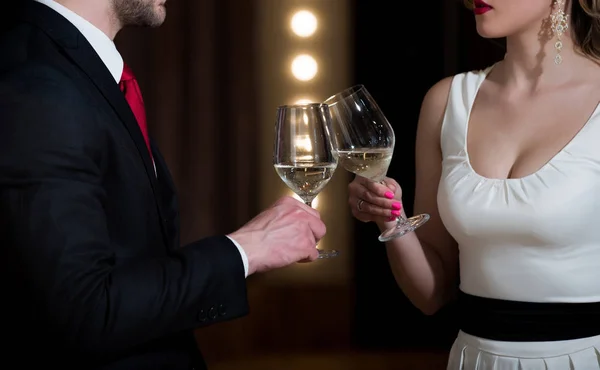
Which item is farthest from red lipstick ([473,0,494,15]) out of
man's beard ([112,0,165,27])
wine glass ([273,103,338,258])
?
man's beard ([112,0,165,27])

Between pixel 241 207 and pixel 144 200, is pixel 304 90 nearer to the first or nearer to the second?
pixel 241 207

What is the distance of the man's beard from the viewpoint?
1.54 m

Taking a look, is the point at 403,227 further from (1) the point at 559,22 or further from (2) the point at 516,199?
(1) the point at 559,22

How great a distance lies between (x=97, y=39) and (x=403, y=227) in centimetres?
78

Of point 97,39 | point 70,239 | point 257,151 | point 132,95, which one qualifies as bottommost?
point 257,151

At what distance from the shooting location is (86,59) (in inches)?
54.1

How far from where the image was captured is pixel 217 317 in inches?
52.4

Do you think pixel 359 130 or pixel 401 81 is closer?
pixel 359 130

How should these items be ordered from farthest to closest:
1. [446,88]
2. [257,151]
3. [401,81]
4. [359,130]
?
[257,151], [401,81], [446,88], [359,130]

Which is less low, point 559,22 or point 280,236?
point 559,22

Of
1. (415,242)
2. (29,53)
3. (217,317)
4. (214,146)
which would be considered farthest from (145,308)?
(214,146)

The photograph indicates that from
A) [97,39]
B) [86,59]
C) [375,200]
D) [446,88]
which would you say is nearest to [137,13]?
[97,39]

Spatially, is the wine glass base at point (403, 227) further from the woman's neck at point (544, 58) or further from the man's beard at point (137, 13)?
the man's beard at point (137, 13)

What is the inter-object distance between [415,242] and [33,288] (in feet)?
3.99
